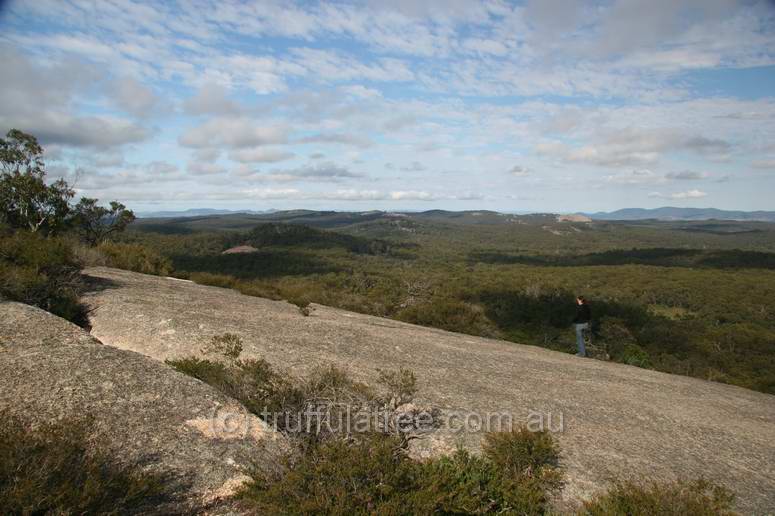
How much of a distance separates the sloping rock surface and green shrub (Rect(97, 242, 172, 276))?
5.13 metres

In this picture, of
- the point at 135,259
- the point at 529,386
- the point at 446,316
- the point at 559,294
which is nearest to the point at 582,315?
the point at 529,386

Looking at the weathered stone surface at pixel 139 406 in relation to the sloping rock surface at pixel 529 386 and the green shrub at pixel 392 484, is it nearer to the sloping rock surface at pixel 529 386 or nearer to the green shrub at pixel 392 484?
the green shrub at pixel 392 484

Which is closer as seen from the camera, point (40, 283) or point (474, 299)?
point (40, 283)

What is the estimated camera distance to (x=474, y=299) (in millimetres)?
44062

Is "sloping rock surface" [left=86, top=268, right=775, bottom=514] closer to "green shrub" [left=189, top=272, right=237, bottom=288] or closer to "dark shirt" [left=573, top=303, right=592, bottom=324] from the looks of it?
"dark shirt" [left=573, top=303, right=592, bottom=324]

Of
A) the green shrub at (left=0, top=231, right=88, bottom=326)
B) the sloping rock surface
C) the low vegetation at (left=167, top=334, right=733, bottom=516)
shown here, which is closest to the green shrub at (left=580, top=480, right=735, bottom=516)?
the low vegetation at (left=167, top=334, right=733, bottom=516)

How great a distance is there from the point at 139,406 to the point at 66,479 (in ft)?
6.40

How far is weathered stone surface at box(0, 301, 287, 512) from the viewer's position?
14.2 ft

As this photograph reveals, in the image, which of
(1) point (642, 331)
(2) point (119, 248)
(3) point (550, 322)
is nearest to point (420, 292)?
(3) point (550, 322)

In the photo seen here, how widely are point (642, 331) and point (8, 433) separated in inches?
1515

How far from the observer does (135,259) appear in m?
17.6

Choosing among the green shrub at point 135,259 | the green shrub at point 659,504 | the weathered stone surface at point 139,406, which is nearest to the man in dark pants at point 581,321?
the green shrub at point 659,504

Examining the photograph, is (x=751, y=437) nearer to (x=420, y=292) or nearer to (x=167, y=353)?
(x=167, y=353)

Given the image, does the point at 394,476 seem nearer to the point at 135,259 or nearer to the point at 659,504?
the point at 659,504
